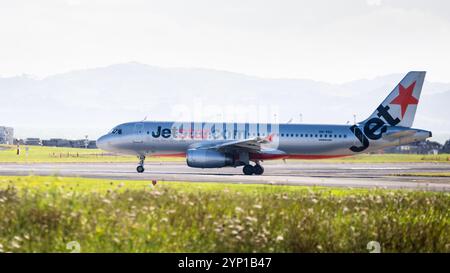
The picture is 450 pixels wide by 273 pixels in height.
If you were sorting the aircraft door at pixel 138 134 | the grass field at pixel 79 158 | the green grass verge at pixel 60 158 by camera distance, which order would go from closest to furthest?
the aircraft door at pixel 138 134
the green grass verge at pixel 60 158
the grass field at pixel 79 158

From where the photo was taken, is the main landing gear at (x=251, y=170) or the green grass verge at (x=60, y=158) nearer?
the main landing gear at (x=251, y=170)

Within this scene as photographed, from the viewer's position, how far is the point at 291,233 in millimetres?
16562

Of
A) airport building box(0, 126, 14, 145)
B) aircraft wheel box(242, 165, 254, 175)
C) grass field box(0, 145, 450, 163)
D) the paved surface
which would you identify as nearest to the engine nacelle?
the paved surface

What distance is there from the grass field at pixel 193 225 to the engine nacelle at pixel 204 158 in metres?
25.8

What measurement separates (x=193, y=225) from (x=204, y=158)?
2909 centimetres

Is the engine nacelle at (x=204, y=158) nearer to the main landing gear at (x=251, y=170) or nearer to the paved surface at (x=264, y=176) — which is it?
the paved surface at (x=264, y=176)

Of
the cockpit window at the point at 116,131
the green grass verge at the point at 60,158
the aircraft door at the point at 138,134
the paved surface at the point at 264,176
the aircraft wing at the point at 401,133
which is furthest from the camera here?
the green grass verge at the point at 60,158

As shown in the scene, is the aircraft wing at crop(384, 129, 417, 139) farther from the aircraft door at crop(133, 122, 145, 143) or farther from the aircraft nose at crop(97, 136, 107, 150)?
the aircraft nose at crop(97, 136, 107, 150)

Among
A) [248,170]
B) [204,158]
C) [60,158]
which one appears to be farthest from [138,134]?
[60,158]

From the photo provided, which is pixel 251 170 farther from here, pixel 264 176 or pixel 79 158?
pixel 79 158

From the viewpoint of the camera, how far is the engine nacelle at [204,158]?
150ft

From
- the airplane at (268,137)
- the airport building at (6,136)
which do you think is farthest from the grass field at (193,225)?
the airport building at (6,136)

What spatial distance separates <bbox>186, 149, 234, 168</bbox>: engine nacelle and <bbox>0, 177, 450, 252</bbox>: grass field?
2578 centimetres
